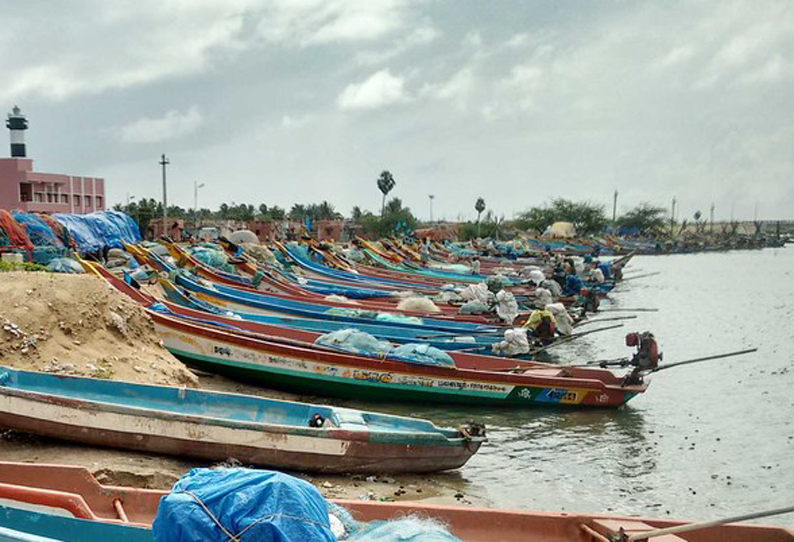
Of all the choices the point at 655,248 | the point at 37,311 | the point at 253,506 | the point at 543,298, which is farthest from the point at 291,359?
the point at 655,248

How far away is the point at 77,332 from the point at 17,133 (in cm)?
3946

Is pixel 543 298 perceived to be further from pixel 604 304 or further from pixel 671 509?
pixel 671 509

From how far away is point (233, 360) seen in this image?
41.6ft

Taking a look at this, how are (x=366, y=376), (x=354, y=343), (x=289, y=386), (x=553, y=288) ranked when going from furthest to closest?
(x=553, y=288) → (x=354, y=343) → (x=289, y=386) → (x=366, y=376)

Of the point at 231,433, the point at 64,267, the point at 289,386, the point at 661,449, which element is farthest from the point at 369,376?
the point at 64,267

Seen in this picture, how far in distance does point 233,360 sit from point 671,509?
7.33 metres

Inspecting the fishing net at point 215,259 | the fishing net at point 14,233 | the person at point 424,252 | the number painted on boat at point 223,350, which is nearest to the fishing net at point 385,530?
the number painted on boat at point 223,350

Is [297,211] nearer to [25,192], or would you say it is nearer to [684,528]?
[25,192]

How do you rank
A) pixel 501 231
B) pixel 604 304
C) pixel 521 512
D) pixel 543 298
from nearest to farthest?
1. pixel 521 512
2. pixel 543 298
3. pixel 604 304
4. pixel 501 231

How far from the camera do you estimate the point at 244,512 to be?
3.92 metres

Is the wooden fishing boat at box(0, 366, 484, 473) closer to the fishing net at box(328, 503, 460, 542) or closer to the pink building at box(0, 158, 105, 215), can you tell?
the fishing net at box(328, 503, 460, 542)

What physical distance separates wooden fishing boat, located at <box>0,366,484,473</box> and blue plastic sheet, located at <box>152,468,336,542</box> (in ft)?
13.9

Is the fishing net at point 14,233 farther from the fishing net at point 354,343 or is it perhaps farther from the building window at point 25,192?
the building window at point 25,192

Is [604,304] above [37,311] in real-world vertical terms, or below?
below
